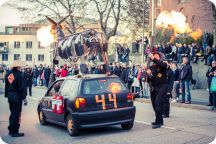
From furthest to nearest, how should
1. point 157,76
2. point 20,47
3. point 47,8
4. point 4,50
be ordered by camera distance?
point 47,8 → point 157,76 → point 4,50 → point 20,47

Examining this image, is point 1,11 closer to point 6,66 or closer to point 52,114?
point 6,66

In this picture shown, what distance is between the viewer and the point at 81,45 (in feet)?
36.0

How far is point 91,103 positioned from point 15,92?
144 centimetres

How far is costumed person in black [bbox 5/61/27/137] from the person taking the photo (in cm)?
779

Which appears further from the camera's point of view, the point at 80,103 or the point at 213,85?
the point at 213,85

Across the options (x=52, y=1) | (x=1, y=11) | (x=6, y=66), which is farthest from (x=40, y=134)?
(x=52, y=1)

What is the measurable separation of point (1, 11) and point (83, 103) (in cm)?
220

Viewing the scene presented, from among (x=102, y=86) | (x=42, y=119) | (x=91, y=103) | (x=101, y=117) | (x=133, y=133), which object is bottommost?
(x=133, y=133)

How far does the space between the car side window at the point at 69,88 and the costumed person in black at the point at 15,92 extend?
0.77 m

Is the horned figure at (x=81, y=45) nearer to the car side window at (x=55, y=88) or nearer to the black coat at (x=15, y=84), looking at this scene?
the car side window at (x=55, y=88)

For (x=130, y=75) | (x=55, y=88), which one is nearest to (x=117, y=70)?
(x=130, y=75)

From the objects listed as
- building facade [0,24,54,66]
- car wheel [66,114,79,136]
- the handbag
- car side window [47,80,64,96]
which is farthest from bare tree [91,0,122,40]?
car wheel [66,114,79,136]

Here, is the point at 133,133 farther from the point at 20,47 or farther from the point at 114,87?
the point at 20,47

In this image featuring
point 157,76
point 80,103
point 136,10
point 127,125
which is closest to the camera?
point 80,103
